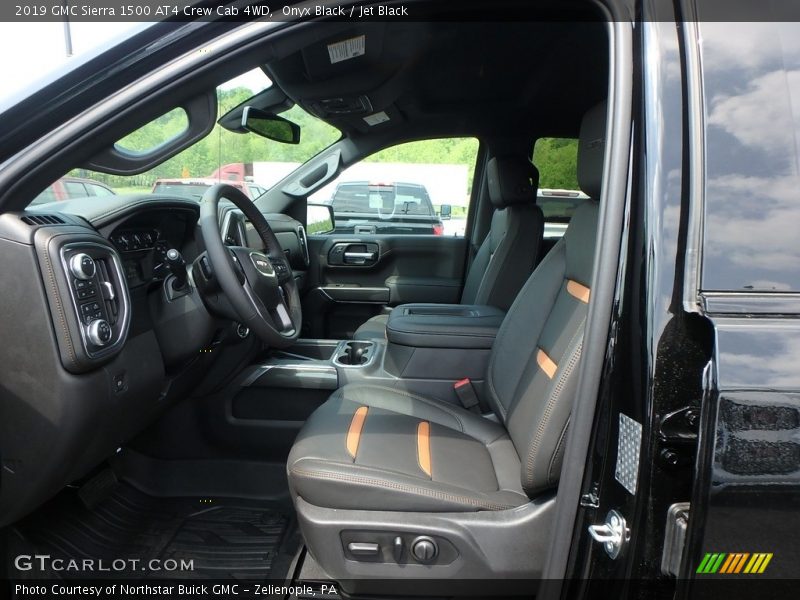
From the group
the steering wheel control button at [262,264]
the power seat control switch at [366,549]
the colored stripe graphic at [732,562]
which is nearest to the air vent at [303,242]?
the steering wheel control button at [262,264]

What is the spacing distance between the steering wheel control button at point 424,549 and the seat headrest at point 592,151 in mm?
861

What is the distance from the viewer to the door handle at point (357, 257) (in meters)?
3.55

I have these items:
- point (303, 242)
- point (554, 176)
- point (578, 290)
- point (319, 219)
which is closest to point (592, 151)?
point (578, 290)

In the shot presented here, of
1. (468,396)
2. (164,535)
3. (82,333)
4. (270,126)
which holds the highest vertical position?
(270,126)

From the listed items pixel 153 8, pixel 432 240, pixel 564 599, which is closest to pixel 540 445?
pixel 564 599

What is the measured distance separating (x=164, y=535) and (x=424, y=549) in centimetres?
105

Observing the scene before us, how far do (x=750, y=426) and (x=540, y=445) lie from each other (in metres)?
0.48

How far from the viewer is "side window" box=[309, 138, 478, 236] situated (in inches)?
134

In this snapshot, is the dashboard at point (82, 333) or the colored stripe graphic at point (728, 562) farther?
the dashboard at point (82, 333)

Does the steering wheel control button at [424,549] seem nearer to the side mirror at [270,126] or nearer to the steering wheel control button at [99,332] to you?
the steering wheel control button at [99,332]

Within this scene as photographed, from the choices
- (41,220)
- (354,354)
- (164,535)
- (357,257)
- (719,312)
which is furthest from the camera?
(357,257)

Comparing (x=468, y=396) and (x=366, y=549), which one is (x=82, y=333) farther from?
(x=468, y=396)

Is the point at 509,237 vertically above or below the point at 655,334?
below

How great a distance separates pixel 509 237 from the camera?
283 cm
